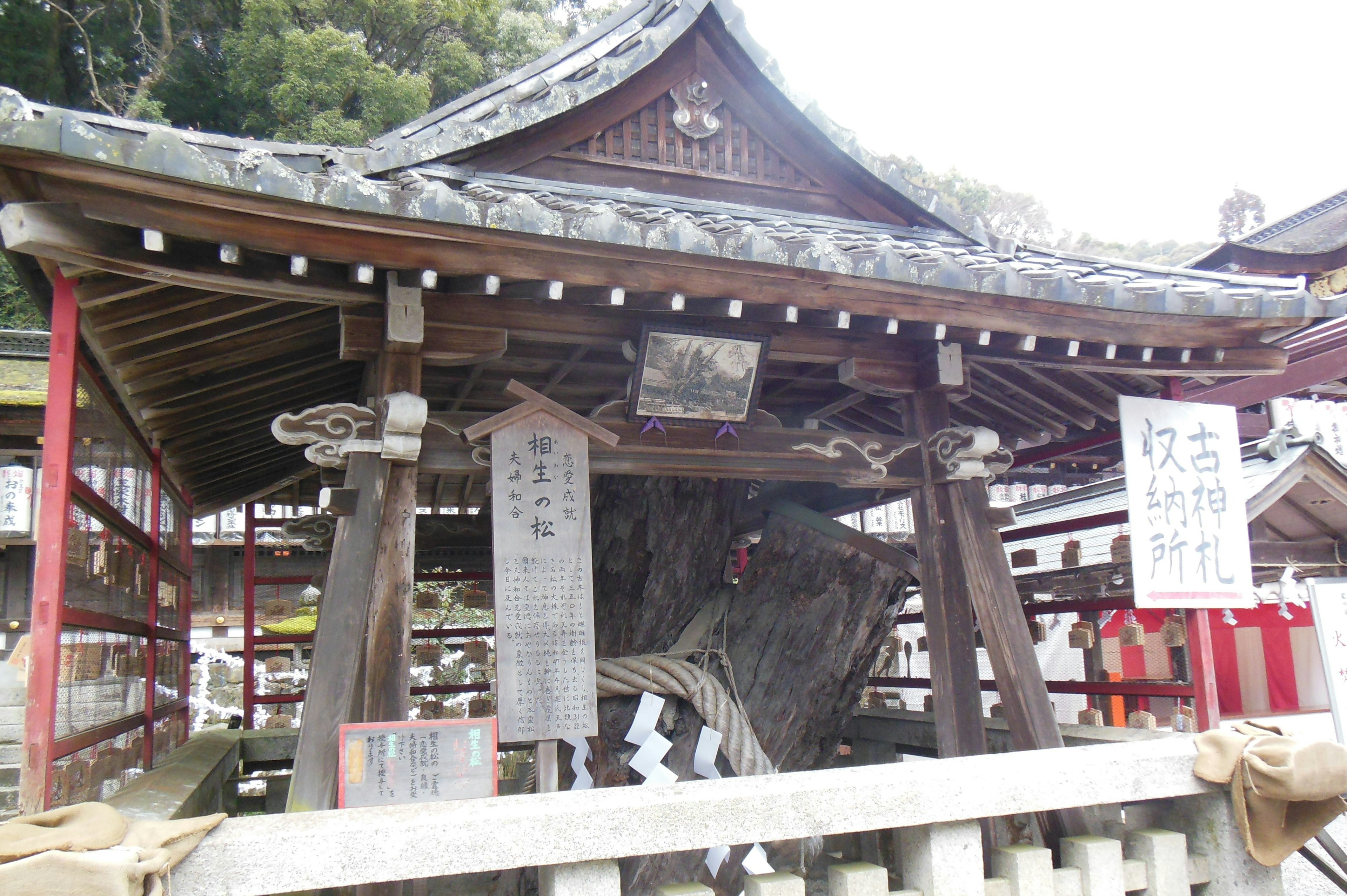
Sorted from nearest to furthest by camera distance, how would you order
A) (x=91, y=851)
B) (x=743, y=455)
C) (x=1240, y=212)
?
1. (x=91, y=851)
2. (x=743, y=455)
3. (x=1240, y=212)

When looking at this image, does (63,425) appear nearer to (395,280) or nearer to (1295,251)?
(395,280)

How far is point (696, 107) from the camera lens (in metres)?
5.30

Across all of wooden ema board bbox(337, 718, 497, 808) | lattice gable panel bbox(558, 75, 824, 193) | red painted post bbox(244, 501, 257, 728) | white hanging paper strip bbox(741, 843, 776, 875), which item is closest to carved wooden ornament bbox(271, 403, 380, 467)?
wooden ema board bbox(337, 718, 497, 808)

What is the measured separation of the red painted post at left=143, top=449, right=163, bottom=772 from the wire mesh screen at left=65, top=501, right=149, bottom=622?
0.34 ft

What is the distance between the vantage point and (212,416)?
5.81 meters

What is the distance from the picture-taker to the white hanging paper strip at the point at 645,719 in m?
6.27

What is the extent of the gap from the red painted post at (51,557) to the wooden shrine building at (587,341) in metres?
0.01

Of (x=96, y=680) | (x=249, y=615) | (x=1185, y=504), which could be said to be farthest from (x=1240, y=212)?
(x=96, y=680)

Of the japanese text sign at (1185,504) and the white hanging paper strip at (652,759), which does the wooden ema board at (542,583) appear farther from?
the japanese text sign at (1185,504)

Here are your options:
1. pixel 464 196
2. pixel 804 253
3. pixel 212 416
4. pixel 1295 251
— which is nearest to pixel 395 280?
pixel 464 196

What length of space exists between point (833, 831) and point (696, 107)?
418 cm

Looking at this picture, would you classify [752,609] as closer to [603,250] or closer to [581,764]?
[581,764]

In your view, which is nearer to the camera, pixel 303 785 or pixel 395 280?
pixel 303 785

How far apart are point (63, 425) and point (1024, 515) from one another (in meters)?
8.27
